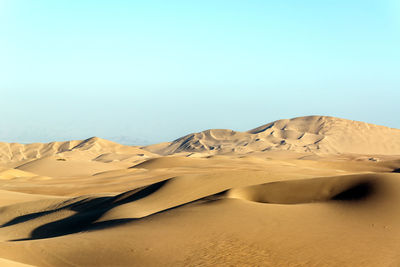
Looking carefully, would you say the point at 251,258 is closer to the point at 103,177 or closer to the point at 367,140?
the point at 103,177

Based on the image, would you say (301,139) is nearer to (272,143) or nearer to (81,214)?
(272,143)

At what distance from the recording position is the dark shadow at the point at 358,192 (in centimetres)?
1550

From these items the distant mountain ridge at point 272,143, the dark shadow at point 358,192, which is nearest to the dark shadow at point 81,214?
the dark shadow at point 358,192

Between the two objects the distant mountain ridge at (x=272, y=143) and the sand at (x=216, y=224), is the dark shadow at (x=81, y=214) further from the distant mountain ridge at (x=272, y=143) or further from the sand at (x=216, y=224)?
the distant mountain ridge at (x=272, y=143)

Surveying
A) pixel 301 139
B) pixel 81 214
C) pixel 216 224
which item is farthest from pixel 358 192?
pixel 301 139

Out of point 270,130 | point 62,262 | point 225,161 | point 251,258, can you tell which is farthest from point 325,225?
point 270,130

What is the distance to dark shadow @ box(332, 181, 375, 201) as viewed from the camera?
15500mm

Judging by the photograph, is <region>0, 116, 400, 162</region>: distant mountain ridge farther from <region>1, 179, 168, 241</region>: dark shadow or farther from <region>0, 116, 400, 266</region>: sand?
<region>0, 116, 400, 266</region>: sand

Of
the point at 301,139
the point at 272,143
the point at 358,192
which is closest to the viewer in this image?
the point at 358,192

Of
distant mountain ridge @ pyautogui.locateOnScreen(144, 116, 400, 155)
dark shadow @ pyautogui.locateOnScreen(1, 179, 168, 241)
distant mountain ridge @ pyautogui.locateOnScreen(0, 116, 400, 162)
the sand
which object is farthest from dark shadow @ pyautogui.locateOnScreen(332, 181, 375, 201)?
distant mountain ridge @ pyautogui.locateOnScreen(144, 116, 400, 155)

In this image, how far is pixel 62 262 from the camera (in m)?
11.2

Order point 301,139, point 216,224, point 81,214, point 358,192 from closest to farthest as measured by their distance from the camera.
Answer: point 216,224
point 358,192
point 81,214
point 301,139

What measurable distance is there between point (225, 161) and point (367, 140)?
174 feet

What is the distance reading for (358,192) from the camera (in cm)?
1602
